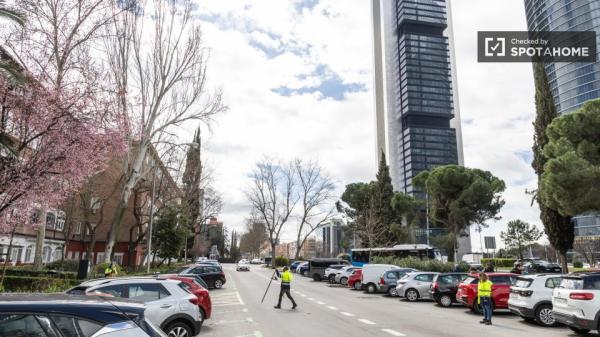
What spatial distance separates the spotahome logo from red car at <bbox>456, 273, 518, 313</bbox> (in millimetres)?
18001

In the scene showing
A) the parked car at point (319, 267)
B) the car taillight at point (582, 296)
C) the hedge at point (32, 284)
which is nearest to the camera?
the car taillight at point (582, 296)

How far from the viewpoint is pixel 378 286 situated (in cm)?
2514

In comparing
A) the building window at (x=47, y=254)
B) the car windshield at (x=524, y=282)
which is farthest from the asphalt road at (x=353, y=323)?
the building window at (x=47, y=254)

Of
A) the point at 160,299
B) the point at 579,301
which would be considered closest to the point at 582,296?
the point at 579,301

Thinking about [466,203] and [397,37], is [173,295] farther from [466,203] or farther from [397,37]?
[397,37]

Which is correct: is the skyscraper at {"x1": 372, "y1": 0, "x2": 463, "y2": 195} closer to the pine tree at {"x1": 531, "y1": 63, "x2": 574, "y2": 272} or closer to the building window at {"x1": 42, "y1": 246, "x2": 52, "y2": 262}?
the pine tree at {"x1": 531, "y1": 63, "x2": 574, "y2": 272}

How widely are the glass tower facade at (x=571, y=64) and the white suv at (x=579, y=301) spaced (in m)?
128

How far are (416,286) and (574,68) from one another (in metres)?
136

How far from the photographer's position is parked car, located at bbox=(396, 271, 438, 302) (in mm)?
20500

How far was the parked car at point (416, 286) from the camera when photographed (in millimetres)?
20500

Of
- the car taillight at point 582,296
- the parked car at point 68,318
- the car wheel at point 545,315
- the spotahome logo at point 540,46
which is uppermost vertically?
the spotahome logo at point 540,46

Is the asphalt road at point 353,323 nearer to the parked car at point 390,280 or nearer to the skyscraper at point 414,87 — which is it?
the parked car at point 390,280

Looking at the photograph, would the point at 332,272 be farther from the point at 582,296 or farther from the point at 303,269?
the point at 582,296

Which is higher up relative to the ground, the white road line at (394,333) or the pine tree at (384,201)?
the pine tree at (384,201)
